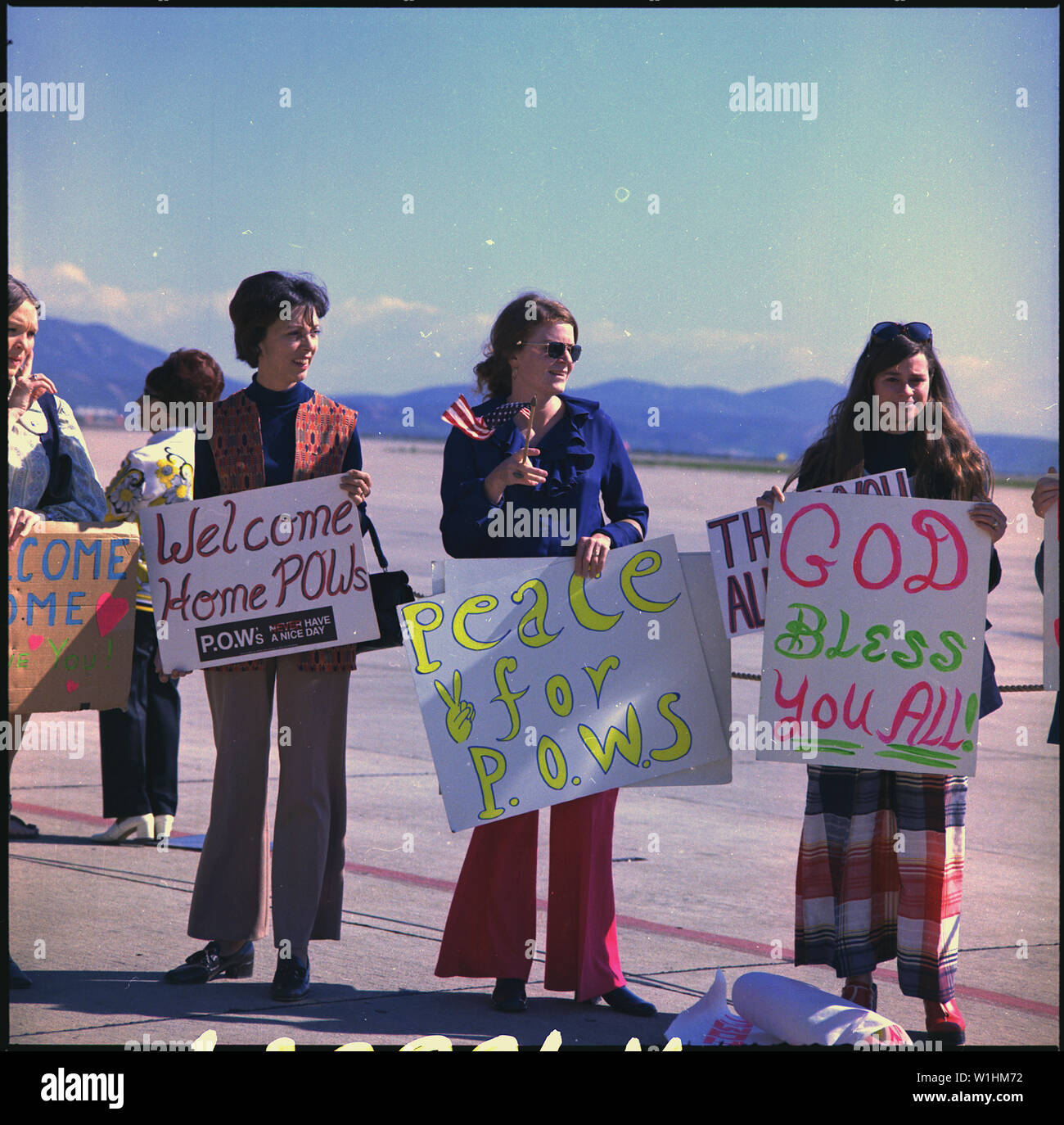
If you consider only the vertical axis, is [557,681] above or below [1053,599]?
below

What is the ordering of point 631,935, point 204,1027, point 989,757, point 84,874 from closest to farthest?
point 204,1027
point 631,935
point 84,874
point 989,757

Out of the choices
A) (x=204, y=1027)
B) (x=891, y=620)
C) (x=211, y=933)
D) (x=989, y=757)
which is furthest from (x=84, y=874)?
(x=989, y=757)

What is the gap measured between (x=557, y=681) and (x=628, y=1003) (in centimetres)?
100

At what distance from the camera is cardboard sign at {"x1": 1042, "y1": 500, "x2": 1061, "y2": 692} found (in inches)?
159

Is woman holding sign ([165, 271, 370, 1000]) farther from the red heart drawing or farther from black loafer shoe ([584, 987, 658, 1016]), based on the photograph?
black loafer shoe ([584, 987, 658, 1016])

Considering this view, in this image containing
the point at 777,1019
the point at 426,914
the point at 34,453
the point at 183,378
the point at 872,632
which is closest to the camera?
the point at 777,1019

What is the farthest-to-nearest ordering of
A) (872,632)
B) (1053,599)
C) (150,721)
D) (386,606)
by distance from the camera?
(150,721), (386,606), (872,632), (1053,599)

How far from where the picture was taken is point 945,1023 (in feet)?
13.6

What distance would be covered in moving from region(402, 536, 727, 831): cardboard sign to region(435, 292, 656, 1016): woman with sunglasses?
100 millimetres

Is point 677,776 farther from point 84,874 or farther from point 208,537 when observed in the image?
point 84,874

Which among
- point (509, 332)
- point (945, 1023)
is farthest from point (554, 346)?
point (945, 1023)

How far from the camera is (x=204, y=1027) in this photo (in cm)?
401

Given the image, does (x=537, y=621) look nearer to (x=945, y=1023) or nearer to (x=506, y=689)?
(x=506, y=689)

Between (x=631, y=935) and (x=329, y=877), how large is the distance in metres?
1.25
